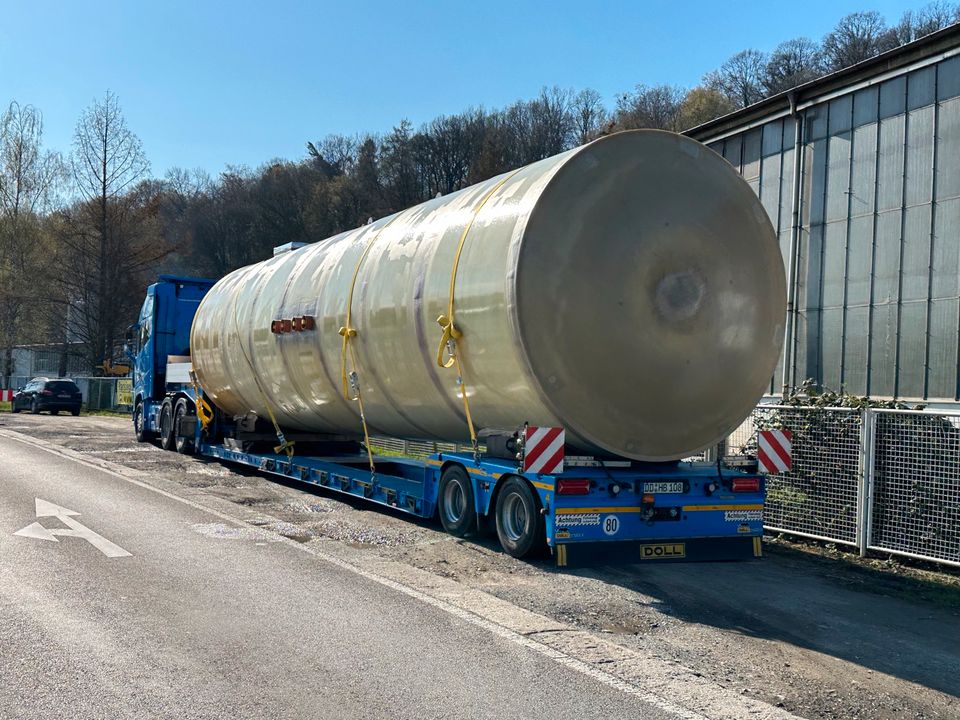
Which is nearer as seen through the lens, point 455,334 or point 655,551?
point 655,551

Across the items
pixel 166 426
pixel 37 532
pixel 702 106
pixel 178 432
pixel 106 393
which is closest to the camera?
pixel 37 532

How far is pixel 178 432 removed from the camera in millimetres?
18297

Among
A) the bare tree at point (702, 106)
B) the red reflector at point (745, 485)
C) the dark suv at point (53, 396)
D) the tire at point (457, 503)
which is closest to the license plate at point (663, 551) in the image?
the red reflector at point (745, 485)

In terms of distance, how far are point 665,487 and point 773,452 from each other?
1.46m

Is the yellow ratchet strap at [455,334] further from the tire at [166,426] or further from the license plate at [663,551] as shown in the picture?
the tire at [166,426]

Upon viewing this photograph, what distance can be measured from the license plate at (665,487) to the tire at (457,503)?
1.94 meters

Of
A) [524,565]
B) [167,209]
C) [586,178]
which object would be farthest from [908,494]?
[167,209]

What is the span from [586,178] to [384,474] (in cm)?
537

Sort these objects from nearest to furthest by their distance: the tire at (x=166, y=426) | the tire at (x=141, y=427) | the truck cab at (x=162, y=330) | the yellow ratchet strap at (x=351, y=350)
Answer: the yellow ratchet strap at (x=351, y=350)
the tire at (x=166, y=426)
the truck cab at (x=162, y=330)
the tire at (x=141, y=427)

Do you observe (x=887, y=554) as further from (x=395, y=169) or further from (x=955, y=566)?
(x=395, y=169)

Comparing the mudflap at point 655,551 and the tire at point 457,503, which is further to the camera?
the tire at point 457,503

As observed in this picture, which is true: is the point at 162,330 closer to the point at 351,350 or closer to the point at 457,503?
the point at 351,350

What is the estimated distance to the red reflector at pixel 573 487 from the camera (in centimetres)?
780

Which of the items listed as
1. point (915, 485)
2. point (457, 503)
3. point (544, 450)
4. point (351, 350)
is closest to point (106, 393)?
point (351, 350)
